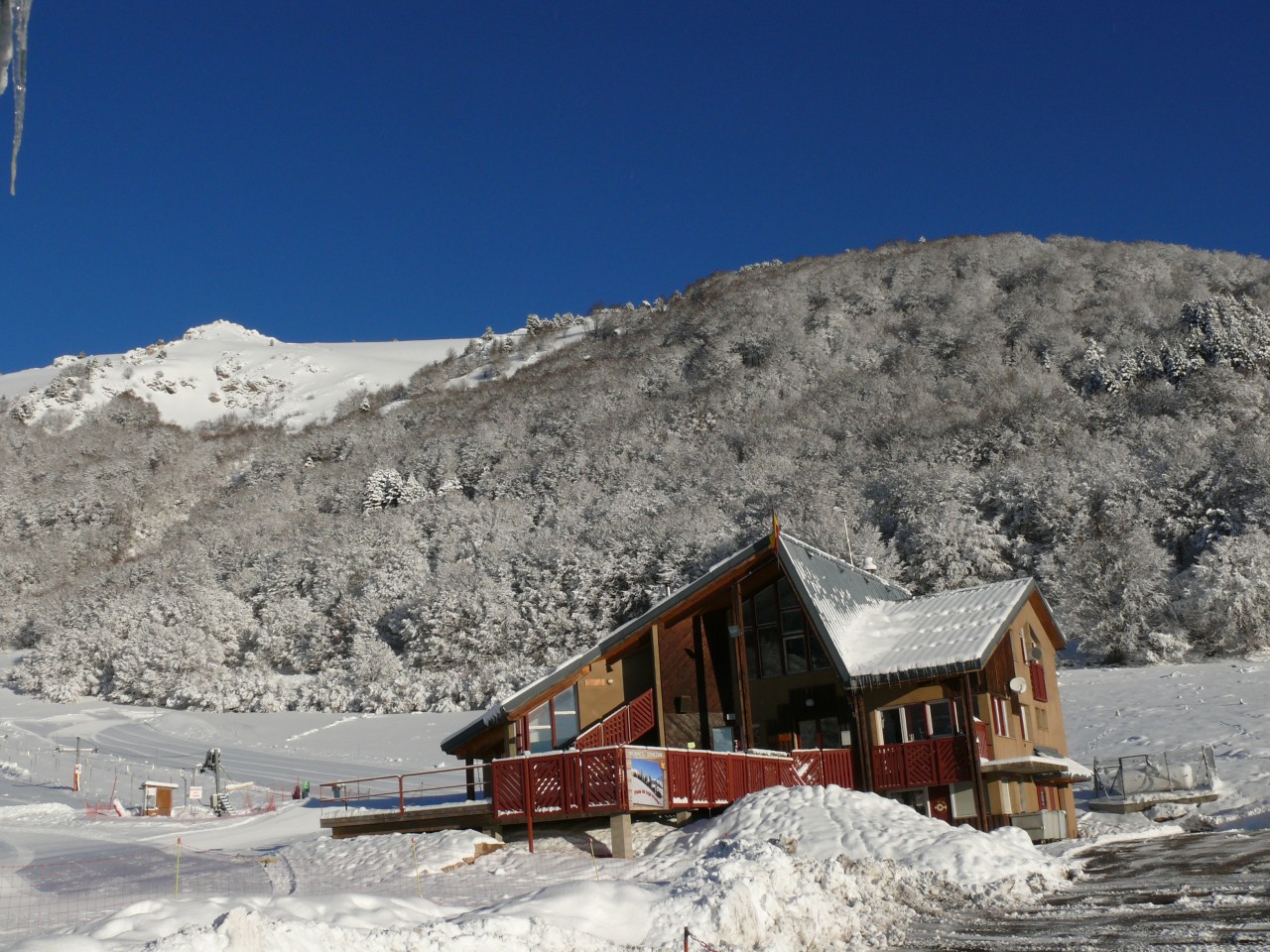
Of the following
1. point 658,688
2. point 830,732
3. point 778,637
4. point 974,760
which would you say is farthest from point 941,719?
point 658,688

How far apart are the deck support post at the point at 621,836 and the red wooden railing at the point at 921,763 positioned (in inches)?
282

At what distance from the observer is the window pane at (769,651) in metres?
24.5

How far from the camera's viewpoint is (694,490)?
222 ft

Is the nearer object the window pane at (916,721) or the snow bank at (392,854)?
the snow bank at (392,854)

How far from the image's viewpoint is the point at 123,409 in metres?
129

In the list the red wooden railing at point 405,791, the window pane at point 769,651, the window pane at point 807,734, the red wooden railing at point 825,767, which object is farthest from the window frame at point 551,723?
the window pane at point 807,734

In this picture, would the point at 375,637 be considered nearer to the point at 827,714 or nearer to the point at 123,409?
the point at 827,714

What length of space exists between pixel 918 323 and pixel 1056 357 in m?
18.6

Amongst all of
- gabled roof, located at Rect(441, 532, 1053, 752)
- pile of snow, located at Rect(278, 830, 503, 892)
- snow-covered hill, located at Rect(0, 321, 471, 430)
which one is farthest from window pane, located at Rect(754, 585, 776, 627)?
snow-covered hill, located at Rect(0, 321, 471, 430)

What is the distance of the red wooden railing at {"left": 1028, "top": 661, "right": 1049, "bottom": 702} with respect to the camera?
26.3 meters

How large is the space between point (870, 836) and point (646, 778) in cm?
347

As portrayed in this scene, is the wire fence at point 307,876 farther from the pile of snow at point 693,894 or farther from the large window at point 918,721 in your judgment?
the large window at point 918,721

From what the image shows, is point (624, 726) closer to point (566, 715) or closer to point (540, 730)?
point (566, 715)

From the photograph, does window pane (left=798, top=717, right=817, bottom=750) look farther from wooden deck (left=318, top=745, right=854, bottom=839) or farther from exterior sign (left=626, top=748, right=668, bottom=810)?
exterior sign (left=626, top=748, right=668, bottom=810)
